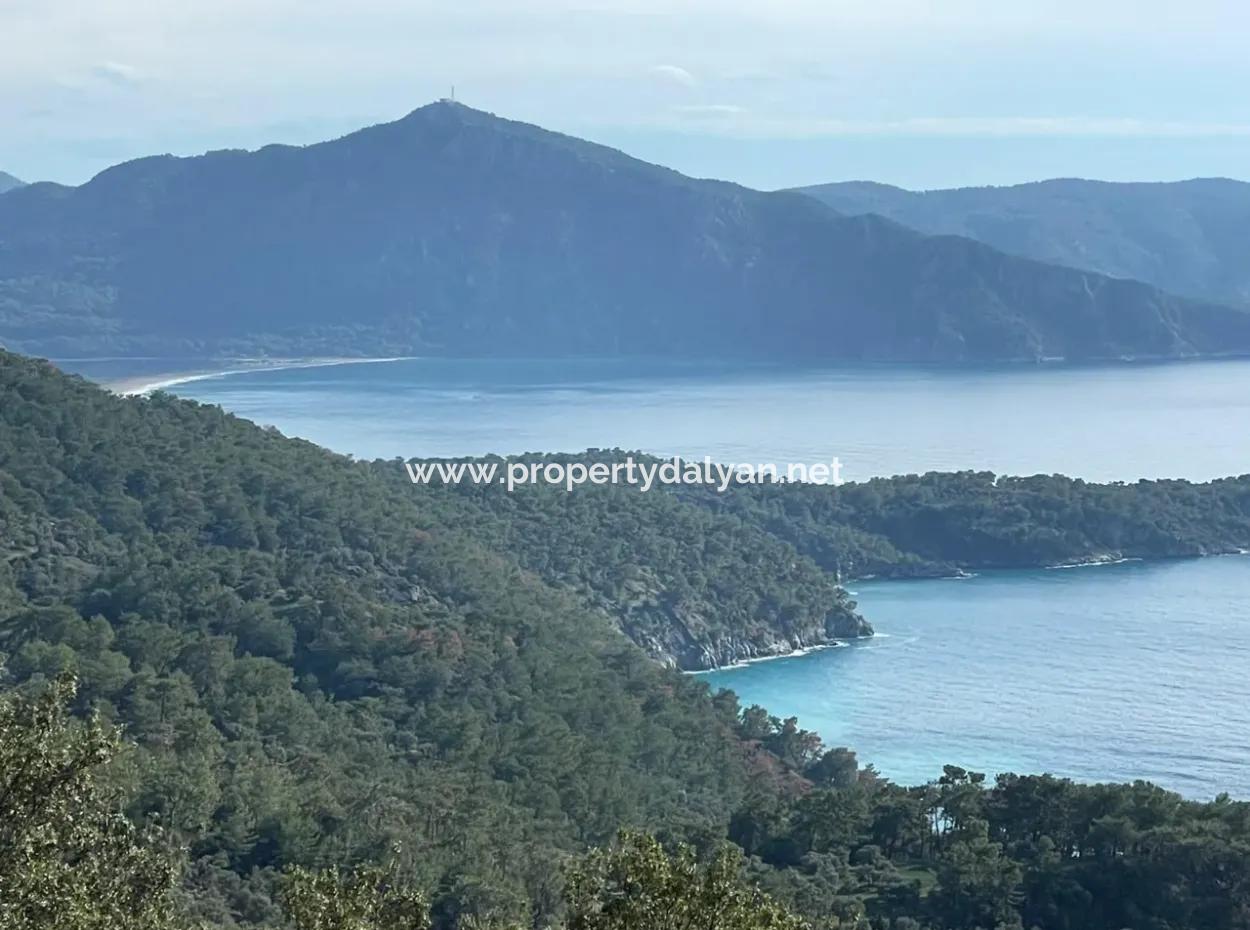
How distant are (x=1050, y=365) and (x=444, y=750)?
10131cm

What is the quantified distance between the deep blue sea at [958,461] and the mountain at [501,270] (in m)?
7.68

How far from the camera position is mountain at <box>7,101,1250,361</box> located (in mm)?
126500

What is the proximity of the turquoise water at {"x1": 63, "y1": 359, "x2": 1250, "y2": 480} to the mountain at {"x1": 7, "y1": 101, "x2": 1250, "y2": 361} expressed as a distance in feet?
24.9

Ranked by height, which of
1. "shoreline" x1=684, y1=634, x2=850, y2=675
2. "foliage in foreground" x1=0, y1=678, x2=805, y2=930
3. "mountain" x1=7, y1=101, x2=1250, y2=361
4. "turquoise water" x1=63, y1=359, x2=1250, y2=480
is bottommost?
"shoreline" x1=684, y1=634, x2=850, y2=675

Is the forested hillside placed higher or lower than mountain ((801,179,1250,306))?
lower

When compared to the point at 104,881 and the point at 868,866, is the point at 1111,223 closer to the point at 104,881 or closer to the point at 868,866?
the point at 868,866

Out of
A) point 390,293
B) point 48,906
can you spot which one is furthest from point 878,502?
point 390,293

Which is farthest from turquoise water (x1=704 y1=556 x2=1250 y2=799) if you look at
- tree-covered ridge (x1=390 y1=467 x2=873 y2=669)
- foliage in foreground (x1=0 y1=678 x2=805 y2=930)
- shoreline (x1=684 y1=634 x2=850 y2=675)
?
foliage in foreground (x1=0 y1=678 x2=805 y2=930)

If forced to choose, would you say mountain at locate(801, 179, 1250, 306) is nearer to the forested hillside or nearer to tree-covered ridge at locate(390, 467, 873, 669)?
tree-covered ridge at locate(390, 467, 873, 669)

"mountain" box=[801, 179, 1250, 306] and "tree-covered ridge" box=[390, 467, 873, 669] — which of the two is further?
"mountain" box=[801, 179, 1250, 306]

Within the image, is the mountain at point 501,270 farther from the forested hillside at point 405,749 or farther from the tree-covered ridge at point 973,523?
the forested hillside at point 405,749

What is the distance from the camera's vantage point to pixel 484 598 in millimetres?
35406

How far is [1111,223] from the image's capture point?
163 meters

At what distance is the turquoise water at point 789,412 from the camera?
247 feet
